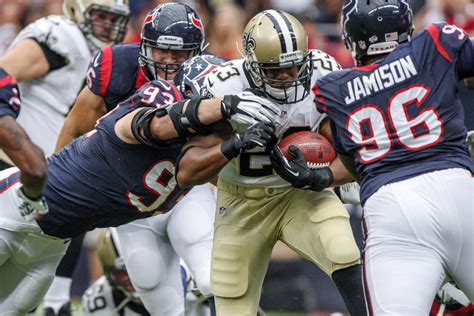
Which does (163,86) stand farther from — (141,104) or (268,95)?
(268,95)

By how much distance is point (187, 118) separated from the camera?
435cm

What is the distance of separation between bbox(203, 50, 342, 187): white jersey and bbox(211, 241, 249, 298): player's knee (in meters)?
0.31

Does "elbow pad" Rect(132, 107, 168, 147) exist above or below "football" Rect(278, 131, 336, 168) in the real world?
above

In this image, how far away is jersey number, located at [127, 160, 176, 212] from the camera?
475 cm

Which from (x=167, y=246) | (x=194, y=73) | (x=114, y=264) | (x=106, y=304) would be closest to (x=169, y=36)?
(x=194, y=73)

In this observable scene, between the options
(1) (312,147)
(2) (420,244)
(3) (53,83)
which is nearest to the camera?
(2) (420,244)

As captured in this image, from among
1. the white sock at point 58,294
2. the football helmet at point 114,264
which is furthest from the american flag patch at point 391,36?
the white sock at point 58,294

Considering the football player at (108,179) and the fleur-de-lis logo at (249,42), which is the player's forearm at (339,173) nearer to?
the football player at (108,179)

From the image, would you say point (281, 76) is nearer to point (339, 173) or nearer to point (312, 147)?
point (312, 147)

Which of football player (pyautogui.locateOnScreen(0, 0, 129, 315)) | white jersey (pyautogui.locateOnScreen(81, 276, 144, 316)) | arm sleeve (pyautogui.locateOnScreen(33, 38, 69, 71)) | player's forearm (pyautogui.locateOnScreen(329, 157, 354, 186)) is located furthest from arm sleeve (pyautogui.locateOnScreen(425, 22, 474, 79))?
white jersey (pyautogui.locateOnScreen(81, 276, 144, 316))

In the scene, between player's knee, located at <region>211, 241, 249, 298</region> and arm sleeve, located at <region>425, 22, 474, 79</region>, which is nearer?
arm sleeve, located at <region>425, 22, 474, 79</region>

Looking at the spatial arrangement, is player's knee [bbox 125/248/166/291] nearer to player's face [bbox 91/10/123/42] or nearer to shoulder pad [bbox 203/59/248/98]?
shoulder pad [bbox 203/59/248/98]

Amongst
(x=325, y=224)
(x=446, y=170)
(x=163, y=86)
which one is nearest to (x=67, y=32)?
(x=163, y=86)

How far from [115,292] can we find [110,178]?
207 cm
